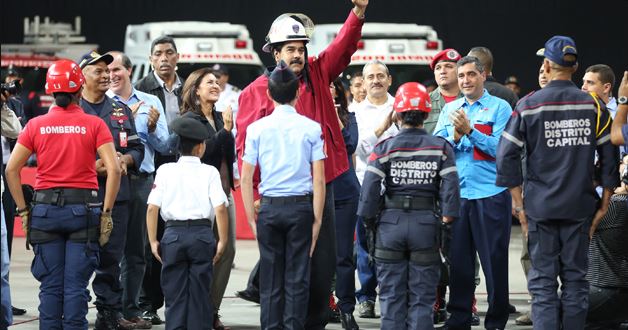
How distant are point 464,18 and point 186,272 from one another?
51.3 ft

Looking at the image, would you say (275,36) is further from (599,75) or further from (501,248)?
(599,75)

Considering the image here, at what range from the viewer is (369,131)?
11047 mm

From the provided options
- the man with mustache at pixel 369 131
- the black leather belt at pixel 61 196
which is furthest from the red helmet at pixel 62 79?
the man with mustache at pixel 369 131

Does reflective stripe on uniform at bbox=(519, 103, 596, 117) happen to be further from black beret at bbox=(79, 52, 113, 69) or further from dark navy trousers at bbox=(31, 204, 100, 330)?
black beret at bbox=(79, 52, 113, 69)

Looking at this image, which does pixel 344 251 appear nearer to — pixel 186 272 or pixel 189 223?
pixel 186 272

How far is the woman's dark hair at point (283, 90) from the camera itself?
27.4 ft

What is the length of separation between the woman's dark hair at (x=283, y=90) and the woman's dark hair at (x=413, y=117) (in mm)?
841

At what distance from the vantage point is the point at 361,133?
36.3 ft

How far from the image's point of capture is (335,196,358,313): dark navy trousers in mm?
10070

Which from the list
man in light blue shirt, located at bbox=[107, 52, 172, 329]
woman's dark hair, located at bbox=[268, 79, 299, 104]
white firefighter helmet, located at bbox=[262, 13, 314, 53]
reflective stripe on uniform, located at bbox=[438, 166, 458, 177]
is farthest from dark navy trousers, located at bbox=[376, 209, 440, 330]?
man in light blue shirt, located at bbox=[107, 52, 172, 329]

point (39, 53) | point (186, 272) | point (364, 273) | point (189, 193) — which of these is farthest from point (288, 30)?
point (39, 53)

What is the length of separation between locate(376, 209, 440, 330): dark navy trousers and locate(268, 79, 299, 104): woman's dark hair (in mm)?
1057

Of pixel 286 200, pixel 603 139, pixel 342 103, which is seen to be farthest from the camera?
pixel 342 103

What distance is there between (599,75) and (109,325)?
177 inches
